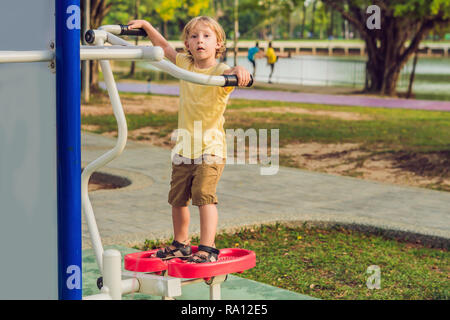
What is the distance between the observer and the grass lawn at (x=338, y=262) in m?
4.94

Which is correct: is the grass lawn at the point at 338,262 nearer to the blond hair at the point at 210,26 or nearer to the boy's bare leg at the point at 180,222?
the boy's bare leg at the point at 180,222

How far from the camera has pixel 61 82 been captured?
2338mm

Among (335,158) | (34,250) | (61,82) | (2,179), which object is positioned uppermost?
(61,82)

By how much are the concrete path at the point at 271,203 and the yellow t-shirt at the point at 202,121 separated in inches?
97.7

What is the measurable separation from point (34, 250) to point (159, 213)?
426 centimetres

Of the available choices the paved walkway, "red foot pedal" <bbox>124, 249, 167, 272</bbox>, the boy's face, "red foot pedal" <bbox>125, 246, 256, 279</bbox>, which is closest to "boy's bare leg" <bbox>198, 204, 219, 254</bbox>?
"red foot pedal" <bbox>125, 246, 256, 279</bbox>

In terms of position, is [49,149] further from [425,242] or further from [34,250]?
[425,242]

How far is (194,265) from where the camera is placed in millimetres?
3273

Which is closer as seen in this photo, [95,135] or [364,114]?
[95,135]

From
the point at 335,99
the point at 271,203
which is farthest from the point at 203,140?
the point at 335,99

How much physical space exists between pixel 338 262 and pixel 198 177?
7.92 feet

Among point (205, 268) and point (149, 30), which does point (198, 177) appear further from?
point (149, 30)

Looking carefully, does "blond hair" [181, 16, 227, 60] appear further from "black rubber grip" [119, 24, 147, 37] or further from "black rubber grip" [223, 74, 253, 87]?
"black rubber grip" [223, 74, 253, 87]
